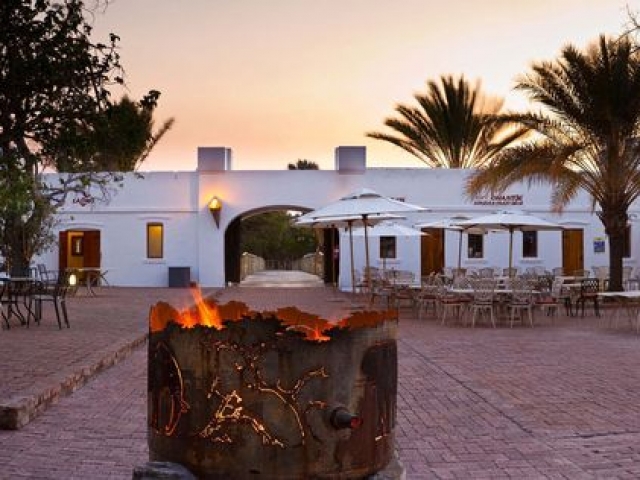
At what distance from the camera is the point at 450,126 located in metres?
28.6

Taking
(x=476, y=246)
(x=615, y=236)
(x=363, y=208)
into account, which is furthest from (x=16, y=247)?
(x=615, y=236)

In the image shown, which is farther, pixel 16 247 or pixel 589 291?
pixel 16 247

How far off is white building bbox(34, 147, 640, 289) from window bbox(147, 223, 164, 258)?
0.03 meters

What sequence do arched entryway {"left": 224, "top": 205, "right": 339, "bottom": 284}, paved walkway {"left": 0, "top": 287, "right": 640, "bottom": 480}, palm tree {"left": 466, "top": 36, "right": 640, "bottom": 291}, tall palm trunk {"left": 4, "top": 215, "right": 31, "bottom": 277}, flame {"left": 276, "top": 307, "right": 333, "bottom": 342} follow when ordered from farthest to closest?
1. arched entryway {"left": 224, "top": 205, "right": 339, "bottom": 284}
2. tall palm trunk {"left": 4, "top": 215, "right": 31, "bottom": 277}
3. palm tree {"left": 466, "top": 36, "right": 640, "bottom": 291}
4. paved walkway {"left": 0, "top": 287, "right": 640, "bottom": 480}
5. flame {"left": 276, "top": 307, "right": 333, "bottom": 342}

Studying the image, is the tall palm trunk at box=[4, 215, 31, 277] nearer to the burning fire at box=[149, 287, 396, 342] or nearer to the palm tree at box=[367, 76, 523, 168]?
the palm tree at box=[367, 76, 523, 168]

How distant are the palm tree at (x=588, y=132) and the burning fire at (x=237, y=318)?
578 inches

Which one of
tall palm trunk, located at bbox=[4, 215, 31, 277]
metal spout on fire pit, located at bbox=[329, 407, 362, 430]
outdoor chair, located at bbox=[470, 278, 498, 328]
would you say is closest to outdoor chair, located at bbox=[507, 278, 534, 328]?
outdoor chair, located at bbox=[470, 278, 498, 328]

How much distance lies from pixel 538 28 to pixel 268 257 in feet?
168

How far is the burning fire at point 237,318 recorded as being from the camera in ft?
11.6

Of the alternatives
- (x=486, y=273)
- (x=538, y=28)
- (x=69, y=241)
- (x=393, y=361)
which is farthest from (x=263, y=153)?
(x=393, y=361)

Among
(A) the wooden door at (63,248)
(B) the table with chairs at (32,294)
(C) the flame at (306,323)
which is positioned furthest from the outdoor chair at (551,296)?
(A) the wooden door at (63,248)

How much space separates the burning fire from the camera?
3.54 metres

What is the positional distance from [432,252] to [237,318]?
23.3m

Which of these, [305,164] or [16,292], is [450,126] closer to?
[16,292]
